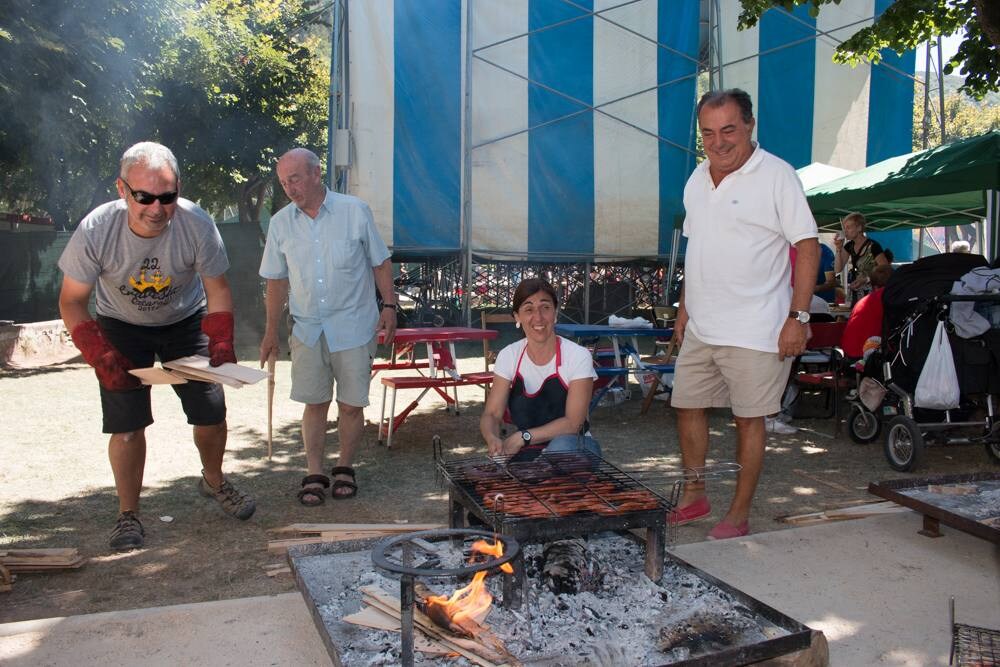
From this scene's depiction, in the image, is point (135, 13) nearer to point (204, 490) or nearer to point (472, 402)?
point (472, 402)

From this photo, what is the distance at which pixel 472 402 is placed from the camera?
27.7ft

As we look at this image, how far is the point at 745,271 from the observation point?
12.3 feet

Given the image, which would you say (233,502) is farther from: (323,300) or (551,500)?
(551,500)

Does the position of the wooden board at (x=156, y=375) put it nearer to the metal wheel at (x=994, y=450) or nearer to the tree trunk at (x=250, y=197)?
the metal wheel at (x=994, y=450)

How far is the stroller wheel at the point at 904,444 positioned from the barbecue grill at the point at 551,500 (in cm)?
311

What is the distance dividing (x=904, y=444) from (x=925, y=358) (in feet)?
2.02

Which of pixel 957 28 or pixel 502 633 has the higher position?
pixel 957 28

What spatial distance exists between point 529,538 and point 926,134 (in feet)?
60.3

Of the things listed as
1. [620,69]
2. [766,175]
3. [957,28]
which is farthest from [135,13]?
[766,175]

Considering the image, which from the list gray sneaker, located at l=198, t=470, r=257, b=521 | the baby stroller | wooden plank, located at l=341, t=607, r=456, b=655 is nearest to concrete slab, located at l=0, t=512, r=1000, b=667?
wooden plank, located at l=341, t=607, r=456, b=655

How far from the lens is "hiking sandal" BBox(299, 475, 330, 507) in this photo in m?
4.74

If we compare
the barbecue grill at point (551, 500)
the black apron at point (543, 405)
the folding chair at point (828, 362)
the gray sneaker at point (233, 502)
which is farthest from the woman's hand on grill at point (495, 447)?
the folding chair at point (828, 362)

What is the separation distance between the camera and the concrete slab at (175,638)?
2.60 metres

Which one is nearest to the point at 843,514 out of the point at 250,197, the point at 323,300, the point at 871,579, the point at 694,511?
the point at 694,511
